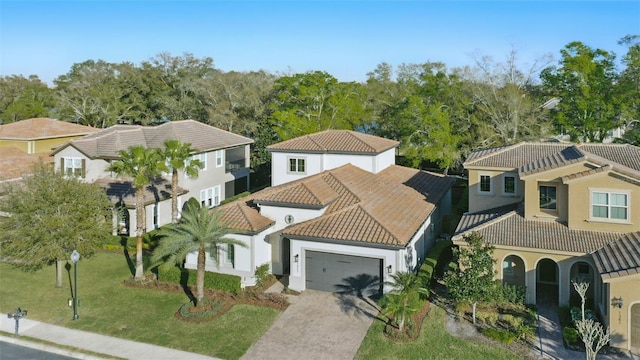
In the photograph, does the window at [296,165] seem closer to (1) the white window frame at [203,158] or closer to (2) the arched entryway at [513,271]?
(1) the white window frame at [203,158]

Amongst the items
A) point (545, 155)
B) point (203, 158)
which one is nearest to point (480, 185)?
point (545, 155)

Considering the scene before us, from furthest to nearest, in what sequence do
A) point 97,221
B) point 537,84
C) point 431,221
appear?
point 537,84 < point 431,221 < point 97,221

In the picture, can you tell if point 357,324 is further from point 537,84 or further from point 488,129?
point 537,84

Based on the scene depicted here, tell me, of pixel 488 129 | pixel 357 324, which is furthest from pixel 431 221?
pixel 488 129

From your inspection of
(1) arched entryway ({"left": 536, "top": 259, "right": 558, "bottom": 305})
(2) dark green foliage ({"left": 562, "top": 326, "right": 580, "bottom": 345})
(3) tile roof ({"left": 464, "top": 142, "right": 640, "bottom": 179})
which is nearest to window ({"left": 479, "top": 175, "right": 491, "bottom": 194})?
(3) tile roof ({"left": 464, "top": 142, "right": 640, "bottom": 179})

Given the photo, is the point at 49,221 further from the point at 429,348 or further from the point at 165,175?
the point at 429,348

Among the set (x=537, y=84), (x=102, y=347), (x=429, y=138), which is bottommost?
(x=102, y=347)
